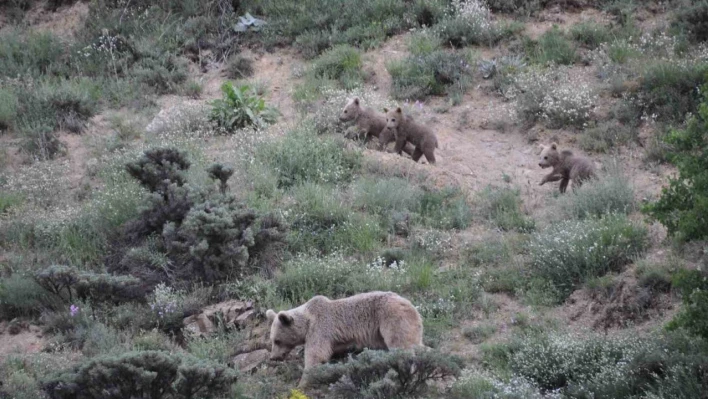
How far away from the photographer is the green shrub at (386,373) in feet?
28.4

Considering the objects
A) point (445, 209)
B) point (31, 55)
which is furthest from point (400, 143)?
point (31, 55)

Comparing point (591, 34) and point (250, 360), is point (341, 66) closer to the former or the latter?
point (591, 34)

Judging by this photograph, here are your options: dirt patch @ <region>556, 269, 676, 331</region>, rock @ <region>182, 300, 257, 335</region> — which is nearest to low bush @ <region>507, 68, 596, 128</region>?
dirt patch @ <region>556, 269, 676, 331</region>

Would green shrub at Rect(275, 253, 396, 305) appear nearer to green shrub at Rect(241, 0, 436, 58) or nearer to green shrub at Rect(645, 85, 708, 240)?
green shrub at Rect(645, 85, 708, 240)

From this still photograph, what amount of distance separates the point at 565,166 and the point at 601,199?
1.61m

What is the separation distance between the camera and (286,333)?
9672 millimetres

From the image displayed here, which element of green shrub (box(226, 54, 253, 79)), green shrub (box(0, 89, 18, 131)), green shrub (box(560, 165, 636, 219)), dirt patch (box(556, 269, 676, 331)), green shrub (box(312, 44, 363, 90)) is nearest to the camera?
dirt patch (box(556, 269, 676, 331))

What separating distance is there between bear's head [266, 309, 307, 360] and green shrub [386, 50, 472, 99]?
785cm

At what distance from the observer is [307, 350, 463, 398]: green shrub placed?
28.4 feet

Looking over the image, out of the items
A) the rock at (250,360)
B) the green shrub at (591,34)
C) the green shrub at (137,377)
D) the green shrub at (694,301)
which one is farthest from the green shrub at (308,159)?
the green shrub at (694,301)

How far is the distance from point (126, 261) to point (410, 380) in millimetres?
4765

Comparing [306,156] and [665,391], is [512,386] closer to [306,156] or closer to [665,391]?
[665,391]

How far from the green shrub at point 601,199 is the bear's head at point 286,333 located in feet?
13.6

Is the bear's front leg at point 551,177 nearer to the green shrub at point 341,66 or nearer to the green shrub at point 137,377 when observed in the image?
the green shrub at point 341,66
